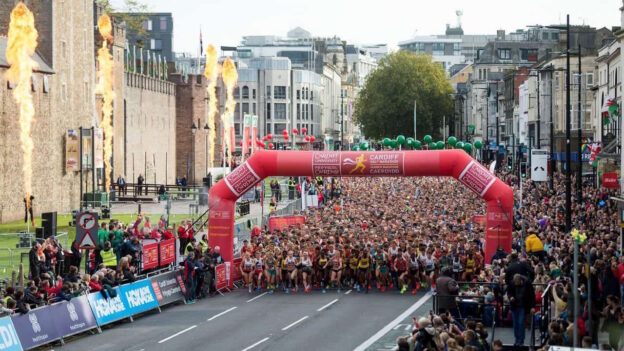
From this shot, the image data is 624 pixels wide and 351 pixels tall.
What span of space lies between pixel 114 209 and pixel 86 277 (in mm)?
38005

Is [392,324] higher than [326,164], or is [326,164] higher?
[326,164]

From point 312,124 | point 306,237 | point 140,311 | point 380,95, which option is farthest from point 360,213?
point 312,124

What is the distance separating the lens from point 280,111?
160000mm

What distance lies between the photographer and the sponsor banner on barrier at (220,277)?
31781 mm

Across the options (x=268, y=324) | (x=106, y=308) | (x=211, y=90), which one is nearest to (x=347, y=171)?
(x=268, y=324)

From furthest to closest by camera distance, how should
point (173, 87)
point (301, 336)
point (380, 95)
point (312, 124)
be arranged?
1. point (312, 124)
2. point (380, 95)
3. point (173, 87)
4. point (301, 336)

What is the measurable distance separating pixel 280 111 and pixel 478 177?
128m

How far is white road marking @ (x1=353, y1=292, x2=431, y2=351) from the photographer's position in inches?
935

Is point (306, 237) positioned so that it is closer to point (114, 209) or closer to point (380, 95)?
point (114, 209)

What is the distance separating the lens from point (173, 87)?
313 feet

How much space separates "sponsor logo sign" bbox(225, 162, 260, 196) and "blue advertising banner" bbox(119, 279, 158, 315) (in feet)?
17.6

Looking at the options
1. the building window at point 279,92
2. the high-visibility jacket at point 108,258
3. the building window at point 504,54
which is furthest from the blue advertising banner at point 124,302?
the building window at point 279,92

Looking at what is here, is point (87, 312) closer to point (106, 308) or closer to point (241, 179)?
point (106, 308)

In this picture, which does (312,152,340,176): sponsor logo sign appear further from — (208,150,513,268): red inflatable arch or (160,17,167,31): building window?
(160,17,167,31): building window
